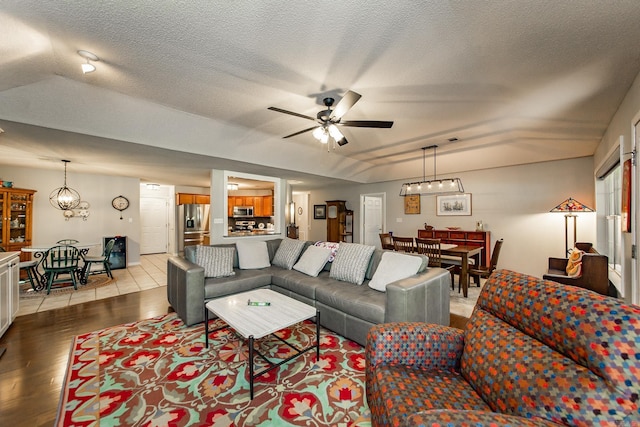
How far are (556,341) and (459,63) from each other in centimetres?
201

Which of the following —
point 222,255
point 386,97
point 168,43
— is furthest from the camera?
point 222,255

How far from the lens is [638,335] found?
2.63 ft

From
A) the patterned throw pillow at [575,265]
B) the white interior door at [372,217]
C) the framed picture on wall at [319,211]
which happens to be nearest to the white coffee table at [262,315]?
the patterned throw pillow at [575,265]

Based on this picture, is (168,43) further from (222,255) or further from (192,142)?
(222,255)

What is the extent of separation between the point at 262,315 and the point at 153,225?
298 inches

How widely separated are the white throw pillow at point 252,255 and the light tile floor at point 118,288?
200 cm

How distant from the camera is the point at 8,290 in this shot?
2674 mm

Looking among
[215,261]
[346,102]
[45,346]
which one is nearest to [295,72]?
[346,102]

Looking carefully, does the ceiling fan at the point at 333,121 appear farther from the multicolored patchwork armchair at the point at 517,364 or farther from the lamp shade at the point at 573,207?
the lamp shade at the point at 573,207

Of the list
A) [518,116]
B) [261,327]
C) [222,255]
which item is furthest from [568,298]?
[222,255]

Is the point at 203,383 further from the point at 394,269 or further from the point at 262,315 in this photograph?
the point at 394,269

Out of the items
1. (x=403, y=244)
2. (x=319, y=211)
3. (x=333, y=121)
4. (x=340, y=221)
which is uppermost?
(x=333, y=121)

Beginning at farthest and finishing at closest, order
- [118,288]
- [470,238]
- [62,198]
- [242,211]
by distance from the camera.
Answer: [242,211], [62,198], [470,238], [118,288]

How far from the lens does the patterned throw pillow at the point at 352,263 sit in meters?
3.00
